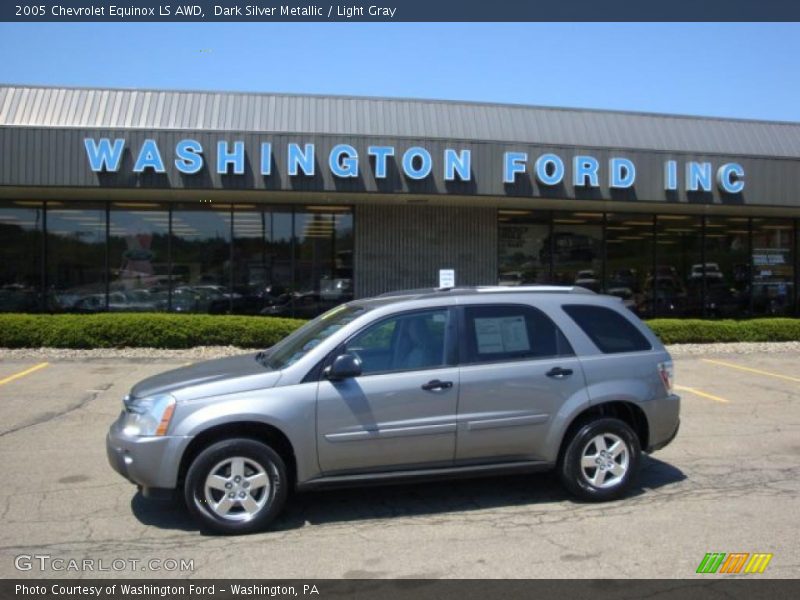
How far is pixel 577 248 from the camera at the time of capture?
63.2 ft

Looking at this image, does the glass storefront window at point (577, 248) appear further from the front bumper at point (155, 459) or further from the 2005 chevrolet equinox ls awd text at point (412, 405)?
the front bumper at point (155, 459)

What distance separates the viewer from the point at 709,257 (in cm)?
2019

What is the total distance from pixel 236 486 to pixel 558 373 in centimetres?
263

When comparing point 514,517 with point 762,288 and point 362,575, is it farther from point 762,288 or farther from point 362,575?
point 762,288

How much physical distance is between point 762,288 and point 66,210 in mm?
18405

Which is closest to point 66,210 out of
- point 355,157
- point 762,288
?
point 355,157

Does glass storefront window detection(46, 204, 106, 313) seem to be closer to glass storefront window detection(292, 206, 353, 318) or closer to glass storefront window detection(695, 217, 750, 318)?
glass storefront window detection(292, 206, 353, 318)

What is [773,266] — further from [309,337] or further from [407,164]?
[309,337]

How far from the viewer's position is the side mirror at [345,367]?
540 cm

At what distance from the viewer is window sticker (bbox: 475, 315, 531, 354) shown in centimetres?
594

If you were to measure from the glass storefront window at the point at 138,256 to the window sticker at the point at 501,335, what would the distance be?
1303cm

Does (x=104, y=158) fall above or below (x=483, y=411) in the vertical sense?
above

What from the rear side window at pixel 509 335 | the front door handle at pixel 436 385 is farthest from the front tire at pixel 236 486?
the rear side window at pixel 509 335

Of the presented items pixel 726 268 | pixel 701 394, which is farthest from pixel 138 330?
pixel 726 268
